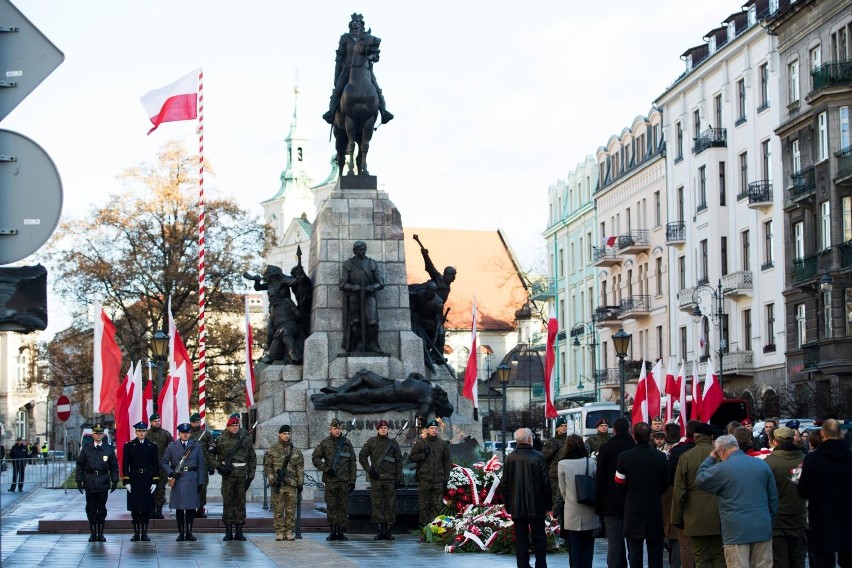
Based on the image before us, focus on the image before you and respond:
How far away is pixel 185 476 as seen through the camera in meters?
20.6

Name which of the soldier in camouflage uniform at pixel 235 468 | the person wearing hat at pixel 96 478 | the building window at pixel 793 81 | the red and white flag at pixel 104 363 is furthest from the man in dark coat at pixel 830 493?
the building window at pixel 793 81

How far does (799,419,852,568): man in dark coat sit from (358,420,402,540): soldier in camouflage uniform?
9.18 meters

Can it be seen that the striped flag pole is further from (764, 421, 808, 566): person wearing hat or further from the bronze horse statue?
(764, 421, 808, 566): person wearing hat

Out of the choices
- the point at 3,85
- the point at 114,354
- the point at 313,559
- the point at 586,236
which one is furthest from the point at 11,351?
the point at 3,85

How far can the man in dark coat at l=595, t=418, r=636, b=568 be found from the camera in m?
13.8

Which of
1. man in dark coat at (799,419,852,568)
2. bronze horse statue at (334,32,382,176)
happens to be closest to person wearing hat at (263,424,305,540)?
man in dark coat at (799,419,852,568)

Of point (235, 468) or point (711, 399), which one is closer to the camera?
point (235, 468)

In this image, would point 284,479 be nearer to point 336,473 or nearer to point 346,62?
point 336,473

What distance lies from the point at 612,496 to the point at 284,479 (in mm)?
7097

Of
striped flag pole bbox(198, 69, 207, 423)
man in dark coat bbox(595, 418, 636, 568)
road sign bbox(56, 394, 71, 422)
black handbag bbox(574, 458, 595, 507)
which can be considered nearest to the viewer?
man in dark coat bbox(595, 418, 636, 568)

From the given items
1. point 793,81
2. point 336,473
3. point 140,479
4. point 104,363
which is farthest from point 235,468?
point 793,81

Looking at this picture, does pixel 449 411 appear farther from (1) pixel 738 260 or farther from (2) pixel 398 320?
(1) pixel 738 260

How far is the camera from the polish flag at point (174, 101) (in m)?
27.5

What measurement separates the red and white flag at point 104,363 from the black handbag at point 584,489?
577 inches
